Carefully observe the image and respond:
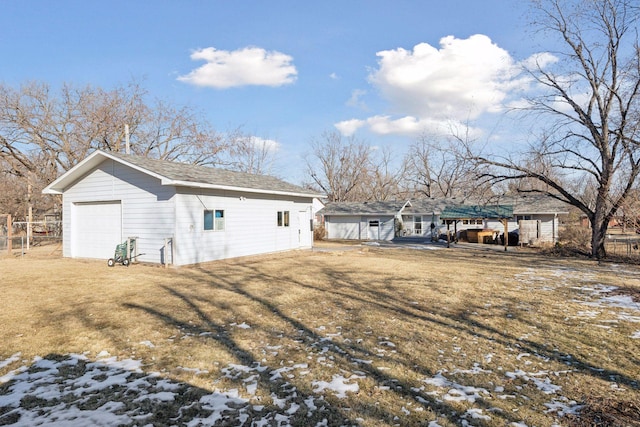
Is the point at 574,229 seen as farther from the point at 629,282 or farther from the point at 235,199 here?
the point at 235,199

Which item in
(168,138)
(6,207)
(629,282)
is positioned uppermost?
(168,138)

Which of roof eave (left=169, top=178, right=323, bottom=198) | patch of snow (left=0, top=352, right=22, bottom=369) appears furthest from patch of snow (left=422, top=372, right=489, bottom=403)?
roof eave (left=169, top=178, right=323, bottom=198)

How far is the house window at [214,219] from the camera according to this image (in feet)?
42.5

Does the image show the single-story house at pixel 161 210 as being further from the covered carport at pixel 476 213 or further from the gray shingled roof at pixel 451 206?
the gray shingled roof at pixel 451 206

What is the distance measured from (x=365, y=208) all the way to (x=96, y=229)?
21.4 meters

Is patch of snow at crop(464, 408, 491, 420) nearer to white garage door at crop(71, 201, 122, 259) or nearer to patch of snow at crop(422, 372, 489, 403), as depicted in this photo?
patch of snow at crop(422, 372, 489, 403)

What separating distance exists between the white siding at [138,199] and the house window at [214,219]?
137 cm

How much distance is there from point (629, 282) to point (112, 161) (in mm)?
16645

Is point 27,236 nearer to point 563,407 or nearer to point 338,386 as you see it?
point 338,386

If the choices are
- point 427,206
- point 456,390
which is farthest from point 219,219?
point 427,206

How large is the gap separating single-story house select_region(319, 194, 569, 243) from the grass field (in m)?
17.8

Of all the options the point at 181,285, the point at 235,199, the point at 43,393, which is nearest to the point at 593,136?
the point at 235,199

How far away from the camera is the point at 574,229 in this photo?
23.5 metres

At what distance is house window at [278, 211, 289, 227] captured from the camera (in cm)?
1705
